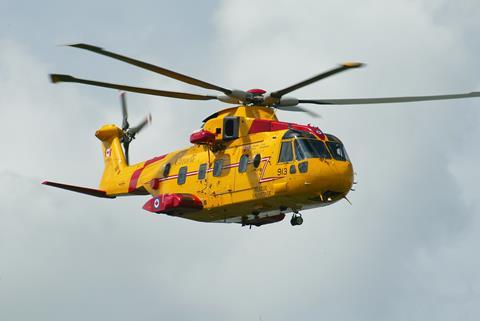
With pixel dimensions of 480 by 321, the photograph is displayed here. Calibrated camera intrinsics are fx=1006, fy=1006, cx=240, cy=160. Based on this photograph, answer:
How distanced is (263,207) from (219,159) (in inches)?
110

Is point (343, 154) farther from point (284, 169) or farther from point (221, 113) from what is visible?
point (221, 113)

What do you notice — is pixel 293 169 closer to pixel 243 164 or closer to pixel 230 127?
pixel 243 164

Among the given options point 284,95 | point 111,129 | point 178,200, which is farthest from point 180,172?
point 111,129

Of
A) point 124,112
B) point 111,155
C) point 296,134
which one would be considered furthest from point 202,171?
point 124,112

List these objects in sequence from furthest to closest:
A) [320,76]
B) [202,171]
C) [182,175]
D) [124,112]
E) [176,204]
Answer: [124,112]
[182,175]
[202,171]
[176,204]
[320,76]

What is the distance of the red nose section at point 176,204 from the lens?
37406mm

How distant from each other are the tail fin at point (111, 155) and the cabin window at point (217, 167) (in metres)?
7.76

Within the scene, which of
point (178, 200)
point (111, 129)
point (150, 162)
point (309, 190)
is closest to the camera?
point (309, 190)

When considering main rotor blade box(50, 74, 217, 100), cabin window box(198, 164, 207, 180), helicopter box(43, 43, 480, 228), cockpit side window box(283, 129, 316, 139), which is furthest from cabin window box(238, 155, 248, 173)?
main rotor blade box(50, 74, 217, 100)

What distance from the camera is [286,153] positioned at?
3528 cm

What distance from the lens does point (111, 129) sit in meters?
47.3

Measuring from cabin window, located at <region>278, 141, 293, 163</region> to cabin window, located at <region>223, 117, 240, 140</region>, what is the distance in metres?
2.76

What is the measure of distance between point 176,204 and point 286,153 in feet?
15.9

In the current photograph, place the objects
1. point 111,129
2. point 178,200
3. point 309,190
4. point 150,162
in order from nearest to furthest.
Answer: point 309,190
point 178,200
point 150,162
point 111,129
